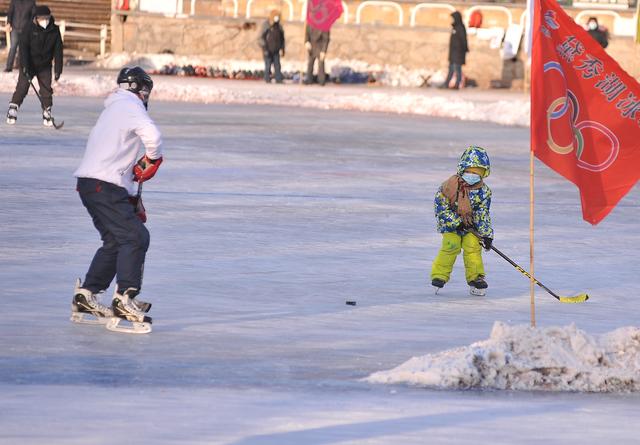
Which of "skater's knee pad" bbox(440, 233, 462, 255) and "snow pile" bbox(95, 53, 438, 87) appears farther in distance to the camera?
"snow pile" bbox(95, 53, 438, 87)

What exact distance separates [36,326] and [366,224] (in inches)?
214

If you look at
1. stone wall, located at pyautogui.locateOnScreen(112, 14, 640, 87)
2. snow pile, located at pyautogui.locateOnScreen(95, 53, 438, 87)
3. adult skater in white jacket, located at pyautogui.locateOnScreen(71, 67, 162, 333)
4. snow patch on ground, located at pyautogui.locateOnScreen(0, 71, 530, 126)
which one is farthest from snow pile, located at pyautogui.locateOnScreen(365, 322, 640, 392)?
snow pile, located at pyautogui.locateOnScreen(95, 53, 438, 87)

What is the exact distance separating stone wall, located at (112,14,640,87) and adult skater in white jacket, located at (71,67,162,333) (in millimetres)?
31348

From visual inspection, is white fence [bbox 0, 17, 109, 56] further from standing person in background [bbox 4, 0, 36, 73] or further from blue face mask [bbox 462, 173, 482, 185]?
blue face mask [bbox 462, 173, 482, 185]

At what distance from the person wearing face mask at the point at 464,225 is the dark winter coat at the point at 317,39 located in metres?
27.3

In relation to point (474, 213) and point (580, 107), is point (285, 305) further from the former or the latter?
point (580, 107)

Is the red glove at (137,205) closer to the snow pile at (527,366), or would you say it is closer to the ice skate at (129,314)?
the ice skate at (129,314)

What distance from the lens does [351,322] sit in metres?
8.73

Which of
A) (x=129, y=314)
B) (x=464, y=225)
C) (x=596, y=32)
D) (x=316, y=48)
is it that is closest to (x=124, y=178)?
(x=129, y=314)

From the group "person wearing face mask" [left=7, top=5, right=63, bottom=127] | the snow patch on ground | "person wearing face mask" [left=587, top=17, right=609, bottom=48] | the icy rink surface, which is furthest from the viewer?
"person wearing face mask" [left=587, top=17, right=609, bottom=48]

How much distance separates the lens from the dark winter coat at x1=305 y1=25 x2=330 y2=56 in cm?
3712

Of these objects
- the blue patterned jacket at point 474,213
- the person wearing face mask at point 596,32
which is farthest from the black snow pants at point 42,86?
the person wearing face mask at point 596,32

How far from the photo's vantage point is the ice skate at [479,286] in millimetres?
10000

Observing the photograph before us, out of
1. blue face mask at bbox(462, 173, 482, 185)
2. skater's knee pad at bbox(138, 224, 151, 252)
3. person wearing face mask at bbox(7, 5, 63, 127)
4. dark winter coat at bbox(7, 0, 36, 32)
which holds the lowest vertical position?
dark winter coat at bbox(7, 0, 36, 32)
